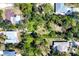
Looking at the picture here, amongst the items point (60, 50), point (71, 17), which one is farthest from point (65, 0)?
point (60, 50)

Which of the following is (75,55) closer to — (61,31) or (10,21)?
(61,31)

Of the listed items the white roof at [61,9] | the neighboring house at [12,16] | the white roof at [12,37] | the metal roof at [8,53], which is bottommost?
the metal roof at [8,53]

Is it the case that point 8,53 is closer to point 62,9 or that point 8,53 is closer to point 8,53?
point 8,53

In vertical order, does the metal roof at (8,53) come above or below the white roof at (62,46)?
below

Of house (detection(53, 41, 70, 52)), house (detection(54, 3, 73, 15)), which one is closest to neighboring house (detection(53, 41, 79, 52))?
house (detection(53, 41, 70, 52))

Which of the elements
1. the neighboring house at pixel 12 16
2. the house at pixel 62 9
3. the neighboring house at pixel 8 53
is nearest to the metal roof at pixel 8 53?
the neighboring house at pixel 8 53

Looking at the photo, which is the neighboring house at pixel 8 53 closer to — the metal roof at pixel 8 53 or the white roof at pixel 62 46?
the metal roof at pixel 8 53

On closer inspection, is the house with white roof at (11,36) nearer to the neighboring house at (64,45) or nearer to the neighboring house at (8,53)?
the neighboring house at (8,53)
